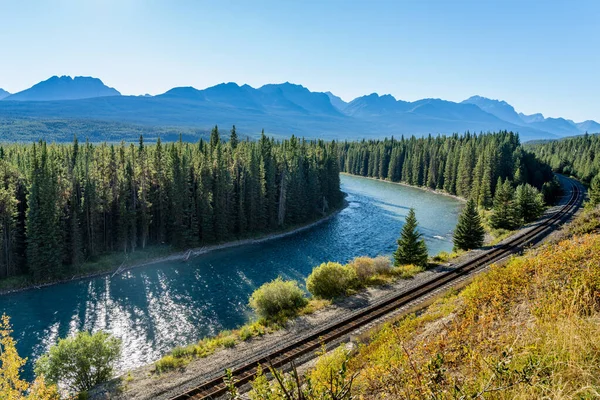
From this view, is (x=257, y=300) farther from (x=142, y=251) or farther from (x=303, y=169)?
(x=303, y=169)

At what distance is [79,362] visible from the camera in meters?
21.2

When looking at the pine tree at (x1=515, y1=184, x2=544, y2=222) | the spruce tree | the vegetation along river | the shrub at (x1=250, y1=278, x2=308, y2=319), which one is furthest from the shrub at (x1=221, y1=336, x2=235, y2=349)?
the pine tree at (x1=515, y1=184, x2=544, y2=222)

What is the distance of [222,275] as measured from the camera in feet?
157

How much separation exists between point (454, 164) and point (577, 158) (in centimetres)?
6321

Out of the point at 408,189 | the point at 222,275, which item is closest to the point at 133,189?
the point at 222,275

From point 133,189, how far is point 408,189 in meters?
96.1

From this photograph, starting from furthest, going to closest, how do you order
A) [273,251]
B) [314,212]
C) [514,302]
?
[314,212], [273,251], [514,302]

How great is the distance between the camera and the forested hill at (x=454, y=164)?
9600cm

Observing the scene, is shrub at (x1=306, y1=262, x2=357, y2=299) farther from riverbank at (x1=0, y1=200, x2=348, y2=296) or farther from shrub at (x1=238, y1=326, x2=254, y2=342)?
riverbank at (x1=0, y1=200, x2=348, y2=296)

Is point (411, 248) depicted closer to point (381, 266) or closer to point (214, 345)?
point (381, 266)

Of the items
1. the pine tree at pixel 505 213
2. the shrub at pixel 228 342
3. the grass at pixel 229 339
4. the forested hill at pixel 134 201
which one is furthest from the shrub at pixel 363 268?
the pine tree at pixel 505 213

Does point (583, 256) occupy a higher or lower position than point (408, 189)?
higher

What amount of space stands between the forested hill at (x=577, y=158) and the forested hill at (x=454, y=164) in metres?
16.4

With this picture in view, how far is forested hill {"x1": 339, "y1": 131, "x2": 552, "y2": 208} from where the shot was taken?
96000mm
